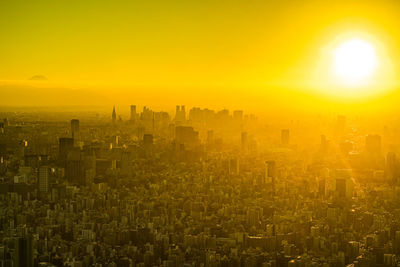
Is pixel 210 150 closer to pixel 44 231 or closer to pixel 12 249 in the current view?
pixel 44 231

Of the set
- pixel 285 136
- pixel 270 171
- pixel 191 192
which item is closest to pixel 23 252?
pixel 191 192

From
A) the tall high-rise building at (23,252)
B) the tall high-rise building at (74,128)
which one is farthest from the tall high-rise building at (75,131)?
the tall high-rise building at (23,252)

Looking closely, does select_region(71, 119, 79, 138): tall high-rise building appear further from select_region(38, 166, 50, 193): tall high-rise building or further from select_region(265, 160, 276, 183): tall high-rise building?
select_region(265, 160, 276, 183): tall high-rise building

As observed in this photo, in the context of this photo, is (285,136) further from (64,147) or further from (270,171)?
(64,147)

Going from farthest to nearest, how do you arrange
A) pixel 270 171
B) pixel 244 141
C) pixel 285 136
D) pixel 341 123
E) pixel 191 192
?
pixel 341 123 → pixel 285 136 → pixel 244 141 → pixel 270 171 → pixel 191 192

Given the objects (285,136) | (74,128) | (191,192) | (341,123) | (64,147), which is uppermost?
(341,123)

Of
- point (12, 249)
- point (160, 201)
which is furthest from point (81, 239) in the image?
point (160, 201)

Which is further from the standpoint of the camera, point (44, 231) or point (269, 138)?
point (269, 138)
